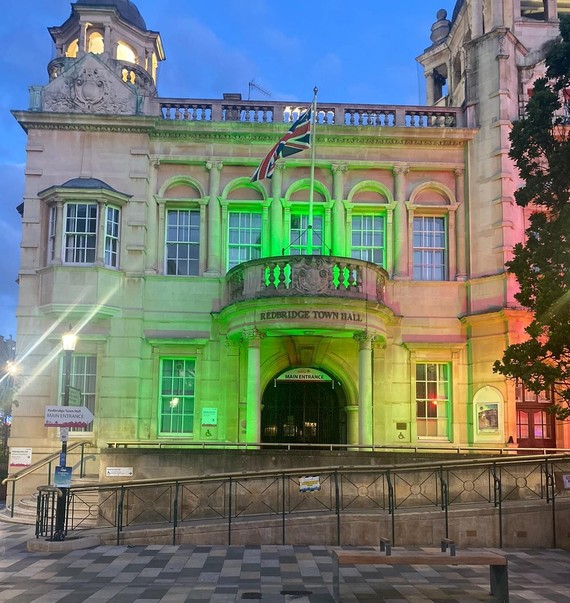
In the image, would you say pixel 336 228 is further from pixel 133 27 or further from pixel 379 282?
pixel 133 27

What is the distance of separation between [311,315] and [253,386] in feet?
8.37

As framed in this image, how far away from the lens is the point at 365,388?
20266 millimetres

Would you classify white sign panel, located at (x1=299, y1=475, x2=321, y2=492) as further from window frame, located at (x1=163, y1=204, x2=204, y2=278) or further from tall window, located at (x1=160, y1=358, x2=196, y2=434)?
window frame, located at (x1=163, y1=204, x2=204, y2=278)

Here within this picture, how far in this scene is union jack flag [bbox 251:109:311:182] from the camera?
818 inches

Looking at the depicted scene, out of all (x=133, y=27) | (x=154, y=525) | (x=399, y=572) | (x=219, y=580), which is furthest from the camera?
(x=133, y=27)

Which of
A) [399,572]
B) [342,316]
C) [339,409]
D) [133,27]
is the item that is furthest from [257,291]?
[133,27]

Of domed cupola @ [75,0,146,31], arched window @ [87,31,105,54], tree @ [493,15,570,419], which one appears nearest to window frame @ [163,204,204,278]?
tree @ [493,15,570,419]

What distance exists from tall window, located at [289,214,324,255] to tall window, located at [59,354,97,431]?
280 inches

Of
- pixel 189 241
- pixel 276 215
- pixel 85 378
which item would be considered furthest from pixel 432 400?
pixel 85 378

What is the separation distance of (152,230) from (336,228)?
582 cm

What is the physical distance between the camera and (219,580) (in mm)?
11180

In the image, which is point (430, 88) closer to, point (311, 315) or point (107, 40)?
point (107, 40)

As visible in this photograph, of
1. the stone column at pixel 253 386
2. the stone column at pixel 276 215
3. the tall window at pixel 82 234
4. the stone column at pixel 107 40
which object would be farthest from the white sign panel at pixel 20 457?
the stone column at pixel 107 40

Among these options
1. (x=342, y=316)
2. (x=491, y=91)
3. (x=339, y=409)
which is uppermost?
(x=491, y=91)
